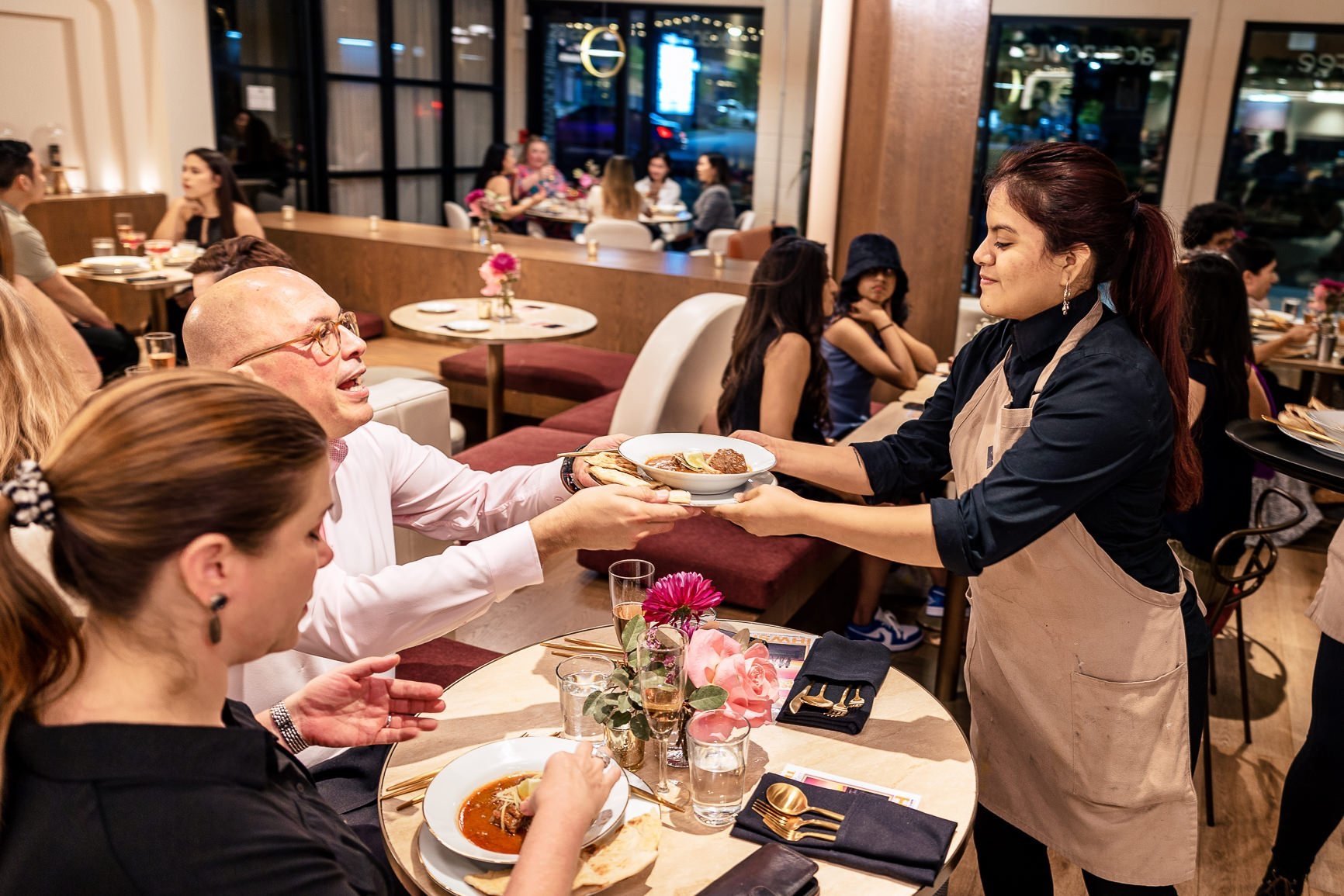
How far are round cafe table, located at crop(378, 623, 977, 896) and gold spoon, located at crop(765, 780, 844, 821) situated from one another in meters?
0.06

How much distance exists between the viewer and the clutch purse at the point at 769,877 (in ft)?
4.15

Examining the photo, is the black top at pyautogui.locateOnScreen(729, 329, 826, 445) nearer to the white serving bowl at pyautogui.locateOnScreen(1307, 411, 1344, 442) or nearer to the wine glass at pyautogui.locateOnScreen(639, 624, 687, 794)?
the white serving bowl at pyautogui.locateOnScreen(1307, 411, 1344, 442)

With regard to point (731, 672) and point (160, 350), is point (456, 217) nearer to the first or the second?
point (160, 350)

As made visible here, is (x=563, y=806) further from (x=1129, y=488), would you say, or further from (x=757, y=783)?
(x=1129, y=488)

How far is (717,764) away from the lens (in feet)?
4.68

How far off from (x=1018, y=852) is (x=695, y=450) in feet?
3.22

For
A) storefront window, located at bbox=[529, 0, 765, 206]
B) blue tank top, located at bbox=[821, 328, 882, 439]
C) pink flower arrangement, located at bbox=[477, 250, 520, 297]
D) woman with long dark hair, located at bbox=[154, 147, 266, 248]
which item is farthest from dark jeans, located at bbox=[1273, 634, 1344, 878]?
storefront window, located at bbox=[529, 0, 765, 206]

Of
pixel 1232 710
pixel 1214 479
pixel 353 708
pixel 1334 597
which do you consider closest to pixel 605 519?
pixel 353 708

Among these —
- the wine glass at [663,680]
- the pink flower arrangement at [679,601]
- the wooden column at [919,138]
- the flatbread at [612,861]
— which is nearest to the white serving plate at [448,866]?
the flatbread at [612,861]

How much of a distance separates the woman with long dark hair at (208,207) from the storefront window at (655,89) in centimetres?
621

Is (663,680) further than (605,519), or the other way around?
(605,519)

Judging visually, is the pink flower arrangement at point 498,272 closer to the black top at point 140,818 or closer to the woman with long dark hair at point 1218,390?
the woman with long dark hair at point 1218,390

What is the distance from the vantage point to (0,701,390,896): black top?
35.3 inches

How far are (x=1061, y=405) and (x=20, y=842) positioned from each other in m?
1.44
